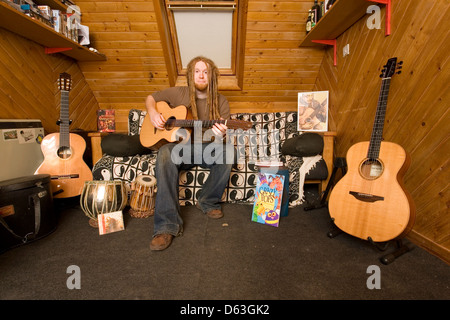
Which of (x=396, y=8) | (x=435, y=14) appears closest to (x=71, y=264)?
(x=435, y=14)

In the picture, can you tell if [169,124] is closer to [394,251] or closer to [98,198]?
[98,198]

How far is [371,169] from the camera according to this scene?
50.8 inches

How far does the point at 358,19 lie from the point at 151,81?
2228 millimetres

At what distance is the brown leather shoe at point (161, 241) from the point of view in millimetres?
1284

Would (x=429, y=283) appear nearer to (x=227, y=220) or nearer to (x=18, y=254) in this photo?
(x=227, y=220)

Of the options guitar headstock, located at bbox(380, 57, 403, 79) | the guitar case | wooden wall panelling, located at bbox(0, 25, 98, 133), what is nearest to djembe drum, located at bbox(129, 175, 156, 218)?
the guitar case

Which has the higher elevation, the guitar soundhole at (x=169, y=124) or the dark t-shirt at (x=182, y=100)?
the dark t-shirt at (x=182, y=100)

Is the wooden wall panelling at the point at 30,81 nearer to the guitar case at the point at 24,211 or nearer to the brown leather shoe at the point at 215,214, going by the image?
the guitar case at the point at 24,211

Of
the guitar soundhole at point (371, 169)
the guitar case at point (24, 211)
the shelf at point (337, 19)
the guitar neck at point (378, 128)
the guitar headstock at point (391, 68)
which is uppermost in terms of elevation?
the shelf at point (337, 19)

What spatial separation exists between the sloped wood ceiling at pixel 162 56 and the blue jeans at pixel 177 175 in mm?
1328

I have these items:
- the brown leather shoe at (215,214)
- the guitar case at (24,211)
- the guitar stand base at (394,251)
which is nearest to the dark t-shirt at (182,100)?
the brown leather shoe at (215,214)

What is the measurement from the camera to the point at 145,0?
2.11 metres

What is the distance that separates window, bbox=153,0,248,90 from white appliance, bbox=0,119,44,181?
148 centimetres

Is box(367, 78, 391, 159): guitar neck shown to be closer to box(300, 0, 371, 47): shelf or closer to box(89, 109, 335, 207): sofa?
box(89, 109, 335, 207): sofa
